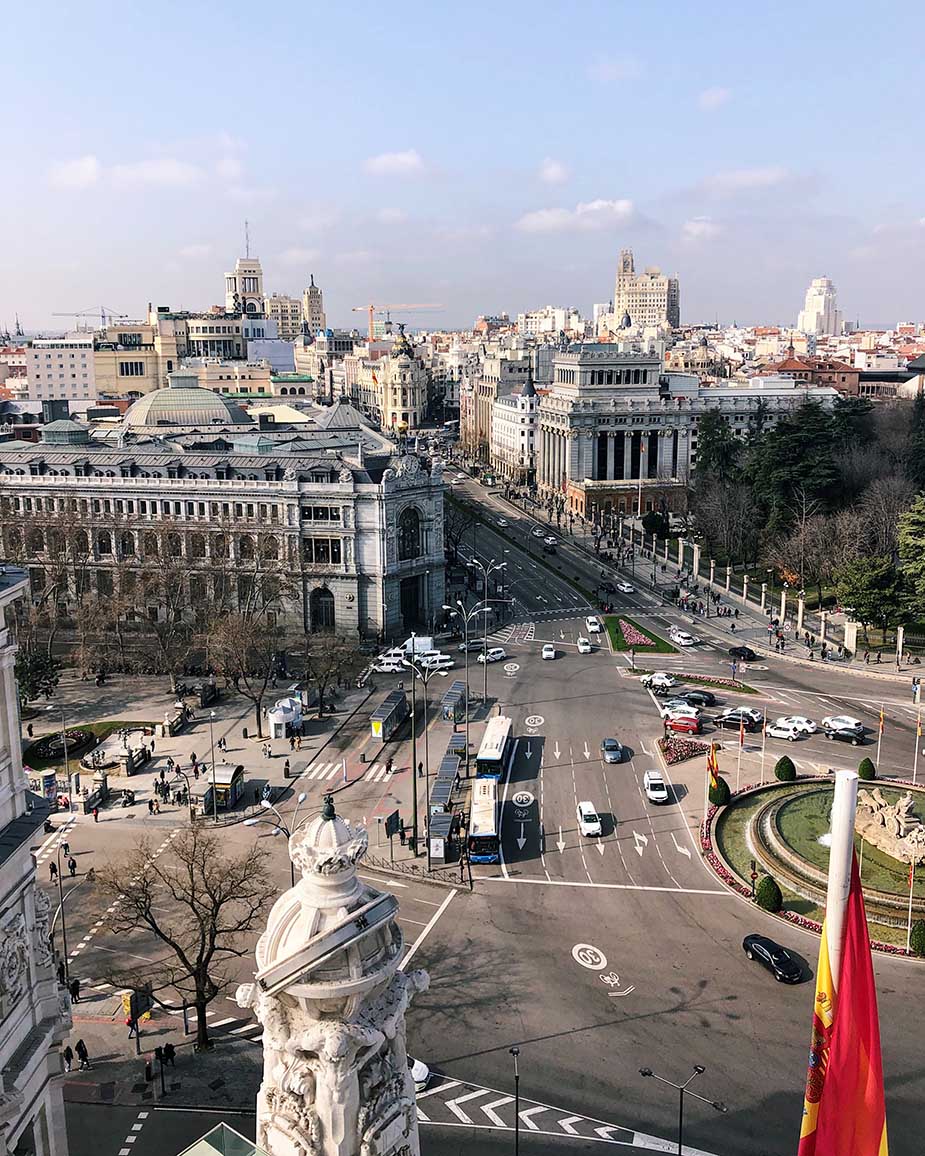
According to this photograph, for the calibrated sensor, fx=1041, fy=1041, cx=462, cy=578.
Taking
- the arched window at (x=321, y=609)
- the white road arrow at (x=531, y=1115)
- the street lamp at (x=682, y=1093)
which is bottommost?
the white road arrow at (x=531, y=1115)

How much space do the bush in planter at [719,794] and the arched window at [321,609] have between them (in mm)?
39232

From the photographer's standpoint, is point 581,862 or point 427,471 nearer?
point 581,862

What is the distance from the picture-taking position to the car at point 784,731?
61969mm

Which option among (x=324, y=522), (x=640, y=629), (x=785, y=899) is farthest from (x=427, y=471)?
(x=785, y=899)

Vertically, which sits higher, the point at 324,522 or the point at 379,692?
the point at 324,522

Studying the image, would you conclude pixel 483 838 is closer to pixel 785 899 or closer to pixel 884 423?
pixel 785 899

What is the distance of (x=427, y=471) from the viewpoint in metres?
86.2

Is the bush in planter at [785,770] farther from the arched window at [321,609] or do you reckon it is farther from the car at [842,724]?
the arched window at [321,609]

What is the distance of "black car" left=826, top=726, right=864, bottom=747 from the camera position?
6147 cm

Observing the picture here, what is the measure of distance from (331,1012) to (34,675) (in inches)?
2299

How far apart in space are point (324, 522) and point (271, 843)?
36.7 meters

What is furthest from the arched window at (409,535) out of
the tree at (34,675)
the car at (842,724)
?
the car at (842,724)

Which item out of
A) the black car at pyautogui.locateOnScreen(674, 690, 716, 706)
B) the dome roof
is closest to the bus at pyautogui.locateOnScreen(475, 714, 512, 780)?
the black car at pyautogui.locateOnScreen(674, 690, 716, 706)

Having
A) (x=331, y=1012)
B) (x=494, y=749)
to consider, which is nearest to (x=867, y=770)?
(x=494, y=749)
